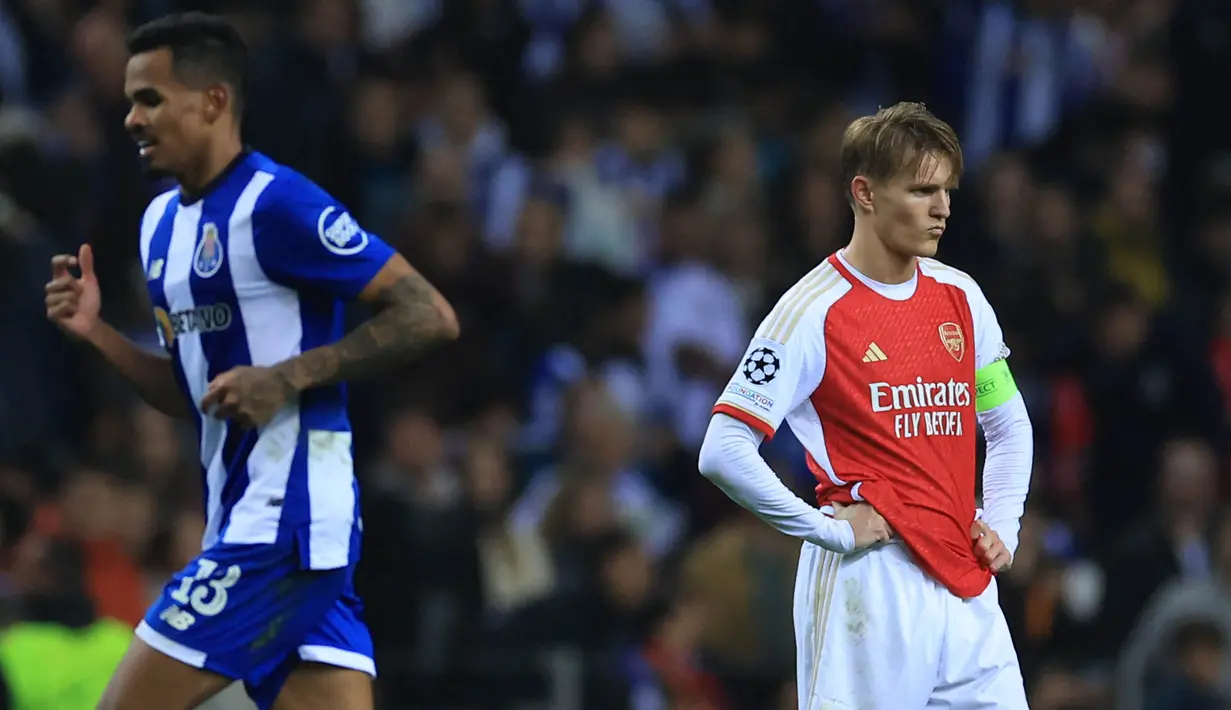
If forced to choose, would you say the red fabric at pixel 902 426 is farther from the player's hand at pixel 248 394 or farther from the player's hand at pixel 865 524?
the player's hand at pixel 248 394

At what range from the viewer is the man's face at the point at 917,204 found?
213 inches

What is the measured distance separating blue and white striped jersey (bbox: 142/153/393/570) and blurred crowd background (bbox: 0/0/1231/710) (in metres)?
2.87

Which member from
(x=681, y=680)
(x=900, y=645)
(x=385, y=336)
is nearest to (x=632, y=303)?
(x=681, y=680)

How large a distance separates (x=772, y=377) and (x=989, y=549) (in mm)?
765

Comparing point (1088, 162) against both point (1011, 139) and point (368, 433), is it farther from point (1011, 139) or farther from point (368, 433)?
point (368, 433)

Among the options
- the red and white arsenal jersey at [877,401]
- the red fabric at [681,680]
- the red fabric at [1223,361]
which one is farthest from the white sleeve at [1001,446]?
the red fabric at [1223,361]

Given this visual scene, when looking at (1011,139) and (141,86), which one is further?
(1011,139)

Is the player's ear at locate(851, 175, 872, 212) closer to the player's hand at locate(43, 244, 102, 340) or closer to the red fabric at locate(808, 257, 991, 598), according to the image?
the red fabric at locate(808, 257, 991, 598)

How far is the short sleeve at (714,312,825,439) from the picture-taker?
5.40 metres

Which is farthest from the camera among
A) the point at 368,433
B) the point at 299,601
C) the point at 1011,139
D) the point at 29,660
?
the point at 1011,139

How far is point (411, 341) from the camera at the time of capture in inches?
235

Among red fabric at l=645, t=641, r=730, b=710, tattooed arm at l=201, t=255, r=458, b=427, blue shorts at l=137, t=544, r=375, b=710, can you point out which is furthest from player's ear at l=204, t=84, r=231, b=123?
red fabric at l=645, t=641, r=730, b=710

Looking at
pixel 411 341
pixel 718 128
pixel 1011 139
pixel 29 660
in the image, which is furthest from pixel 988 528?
pixel 1011 139

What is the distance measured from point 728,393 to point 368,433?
20.3 feet
